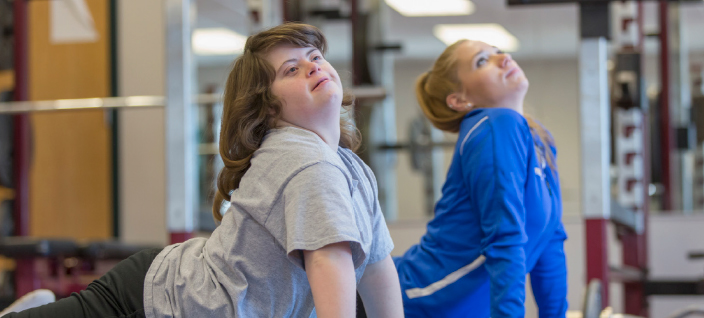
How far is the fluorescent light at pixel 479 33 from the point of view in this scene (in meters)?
6.89

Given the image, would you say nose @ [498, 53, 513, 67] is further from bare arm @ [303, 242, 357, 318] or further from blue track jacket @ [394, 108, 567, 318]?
bare arm @ [303, 242, 357, 318]

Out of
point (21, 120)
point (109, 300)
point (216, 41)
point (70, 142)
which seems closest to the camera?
point (109, 300)

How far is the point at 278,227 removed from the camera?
1025 mm

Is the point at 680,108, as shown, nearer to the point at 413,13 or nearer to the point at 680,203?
the point at 680,203

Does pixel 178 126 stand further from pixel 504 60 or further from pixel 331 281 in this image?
pixel 331 281

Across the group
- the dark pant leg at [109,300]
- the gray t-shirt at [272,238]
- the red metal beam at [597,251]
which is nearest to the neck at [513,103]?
the red metal beam at [597,251]

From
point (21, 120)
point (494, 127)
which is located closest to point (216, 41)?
point (21, 120)

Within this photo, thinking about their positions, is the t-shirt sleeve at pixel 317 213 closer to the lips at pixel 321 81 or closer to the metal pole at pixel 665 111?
the lips at pixel 321 81

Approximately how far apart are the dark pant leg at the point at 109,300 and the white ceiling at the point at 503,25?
201 inches

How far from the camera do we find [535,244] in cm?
146

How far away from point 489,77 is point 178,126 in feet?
3.51

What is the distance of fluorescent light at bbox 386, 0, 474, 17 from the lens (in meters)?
6.20

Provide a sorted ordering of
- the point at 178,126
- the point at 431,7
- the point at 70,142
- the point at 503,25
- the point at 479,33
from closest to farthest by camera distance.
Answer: the point at 178,126 → the point at 70,142 → the point at 431,7 → the point at 503,25 → the point at 479,33

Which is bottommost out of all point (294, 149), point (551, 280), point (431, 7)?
point (551, 280)
